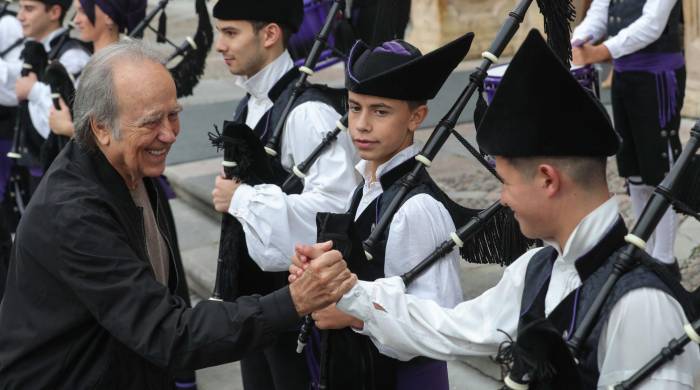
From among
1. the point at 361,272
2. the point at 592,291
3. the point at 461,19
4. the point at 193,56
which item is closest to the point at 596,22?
the point at 193,56

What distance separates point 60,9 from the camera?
21.1ft

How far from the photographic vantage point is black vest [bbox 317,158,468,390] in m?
3.19

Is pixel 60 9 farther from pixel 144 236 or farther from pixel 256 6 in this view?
pixel 144 236

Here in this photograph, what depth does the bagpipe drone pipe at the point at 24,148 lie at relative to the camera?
20.2 ft

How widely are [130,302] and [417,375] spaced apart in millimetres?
1075

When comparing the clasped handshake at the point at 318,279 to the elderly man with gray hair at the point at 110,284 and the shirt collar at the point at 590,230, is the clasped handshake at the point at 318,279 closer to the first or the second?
the elderly man with gray hair at the point at 110,284

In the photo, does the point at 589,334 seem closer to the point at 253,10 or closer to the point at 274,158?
the point at 274,158

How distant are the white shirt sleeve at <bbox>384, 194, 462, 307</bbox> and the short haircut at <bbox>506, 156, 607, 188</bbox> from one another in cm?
81

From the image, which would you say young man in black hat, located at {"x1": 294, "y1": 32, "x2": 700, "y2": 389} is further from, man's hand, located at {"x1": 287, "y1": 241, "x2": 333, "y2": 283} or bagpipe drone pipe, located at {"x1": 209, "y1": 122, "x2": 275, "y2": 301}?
bagpipe drone pipe, located at {"x1": 209, "y1": 122, "x2": 275, "y2": 301}

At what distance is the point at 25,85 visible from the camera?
6129 mm

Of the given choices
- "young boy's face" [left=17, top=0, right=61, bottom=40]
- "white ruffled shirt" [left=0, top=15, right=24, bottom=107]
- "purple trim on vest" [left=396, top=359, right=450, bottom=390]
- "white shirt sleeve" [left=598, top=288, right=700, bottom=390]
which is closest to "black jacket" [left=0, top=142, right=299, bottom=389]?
"purple trim on vest" [left=396, top=359, right=450, bottom=390]

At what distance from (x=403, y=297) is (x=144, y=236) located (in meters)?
0.78

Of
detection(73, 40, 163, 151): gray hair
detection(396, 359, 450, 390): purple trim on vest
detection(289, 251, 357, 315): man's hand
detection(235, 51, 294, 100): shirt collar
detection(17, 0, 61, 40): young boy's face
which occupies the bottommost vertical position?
detection(17, 0, 61, 40): young boy's face

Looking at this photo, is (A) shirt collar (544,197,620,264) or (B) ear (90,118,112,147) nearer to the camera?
(A) shirt collar (544,197,620,264)
